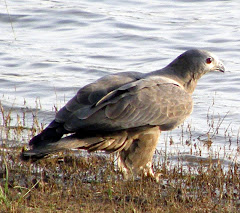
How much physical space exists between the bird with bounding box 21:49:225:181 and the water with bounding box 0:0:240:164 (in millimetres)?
974

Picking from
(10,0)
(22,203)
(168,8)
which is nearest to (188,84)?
(22,203)

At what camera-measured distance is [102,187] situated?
258 inches

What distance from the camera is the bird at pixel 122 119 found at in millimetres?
6543

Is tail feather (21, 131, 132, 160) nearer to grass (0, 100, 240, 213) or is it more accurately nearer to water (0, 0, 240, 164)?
grass (0, 100, 240, 213)

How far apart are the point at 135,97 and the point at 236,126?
119 inches

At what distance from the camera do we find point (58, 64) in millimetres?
12594

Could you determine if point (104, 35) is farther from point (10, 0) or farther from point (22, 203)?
point (22, 203)

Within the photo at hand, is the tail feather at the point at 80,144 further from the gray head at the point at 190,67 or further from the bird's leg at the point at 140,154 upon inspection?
the gray head at the point at 190,67

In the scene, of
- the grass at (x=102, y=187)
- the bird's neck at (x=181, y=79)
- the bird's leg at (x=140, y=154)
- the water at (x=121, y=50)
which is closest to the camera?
the grass at (x=102, y=187)

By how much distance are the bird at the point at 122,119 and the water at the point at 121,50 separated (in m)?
0.97

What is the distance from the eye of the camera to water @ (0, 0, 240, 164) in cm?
954

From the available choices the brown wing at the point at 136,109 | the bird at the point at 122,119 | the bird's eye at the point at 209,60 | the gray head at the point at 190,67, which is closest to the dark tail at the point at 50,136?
the bird at the point at 122,119

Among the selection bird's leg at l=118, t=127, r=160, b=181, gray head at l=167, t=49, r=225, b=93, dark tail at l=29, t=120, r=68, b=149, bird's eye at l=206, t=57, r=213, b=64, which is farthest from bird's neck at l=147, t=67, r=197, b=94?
dark tail at l=29, t=120, r=68, b=149

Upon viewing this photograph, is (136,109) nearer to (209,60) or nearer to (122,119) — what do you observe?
(122,119)
